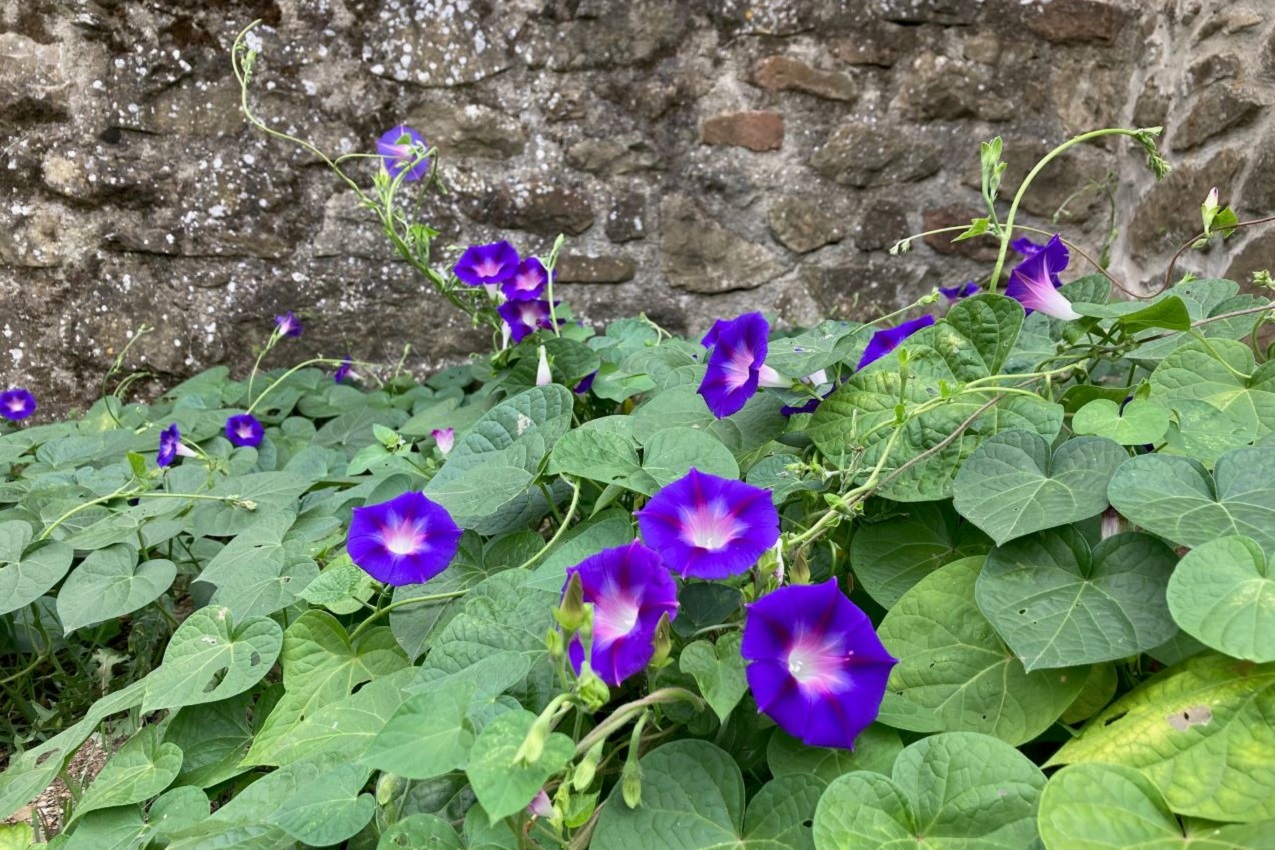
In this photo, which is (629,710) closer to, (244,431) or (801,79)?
(244,431)

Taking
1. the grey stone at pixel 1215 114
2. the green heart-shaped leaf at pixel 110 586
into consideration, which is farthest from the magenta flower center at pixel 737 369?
the grey stone at pixel 1215 114

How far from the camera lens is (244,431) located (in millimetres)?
1744

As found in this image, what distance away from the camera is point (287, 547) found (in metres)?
1.11

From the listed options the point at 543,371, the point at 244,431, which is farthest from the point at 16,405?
the point at 543,371

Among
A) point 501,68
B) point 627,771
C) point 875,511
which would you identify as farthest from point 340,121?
point 627,771

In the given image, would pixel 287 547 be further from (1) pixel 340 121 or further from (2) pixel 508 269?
(1) pixel 340 121

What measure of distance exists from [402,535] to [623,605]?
0.34 m

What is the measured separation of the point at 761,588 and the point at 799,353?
386mm

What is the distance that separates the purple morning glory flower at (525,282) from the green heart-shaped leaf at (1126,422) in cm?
96

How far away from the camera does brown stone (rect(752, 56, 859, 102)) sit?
7.05 ft

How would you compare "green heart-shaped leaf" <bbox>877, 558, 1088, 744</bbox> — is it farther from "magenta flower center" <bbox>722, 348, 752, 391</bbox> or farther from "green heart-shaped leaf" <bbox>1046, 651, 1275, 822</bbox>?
"magenta flower center" <bbox>722, 348, 752, 391</bbox>

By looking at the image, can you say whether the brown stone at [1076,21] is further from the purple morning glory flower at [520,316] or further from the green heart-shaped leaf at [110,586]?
the green heart-shaped leaf at [110,586]

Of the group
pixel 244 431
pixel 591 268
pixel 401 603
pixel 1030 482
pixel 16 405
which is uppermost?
pixel 1030 482

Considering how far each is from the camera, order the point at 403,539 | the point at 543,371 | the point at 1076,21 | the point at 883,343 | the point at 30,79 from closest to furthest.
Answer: the point at 403,539, the point at 883,343, the point at 543,371, the point at 30,79, the point at 1076,21
